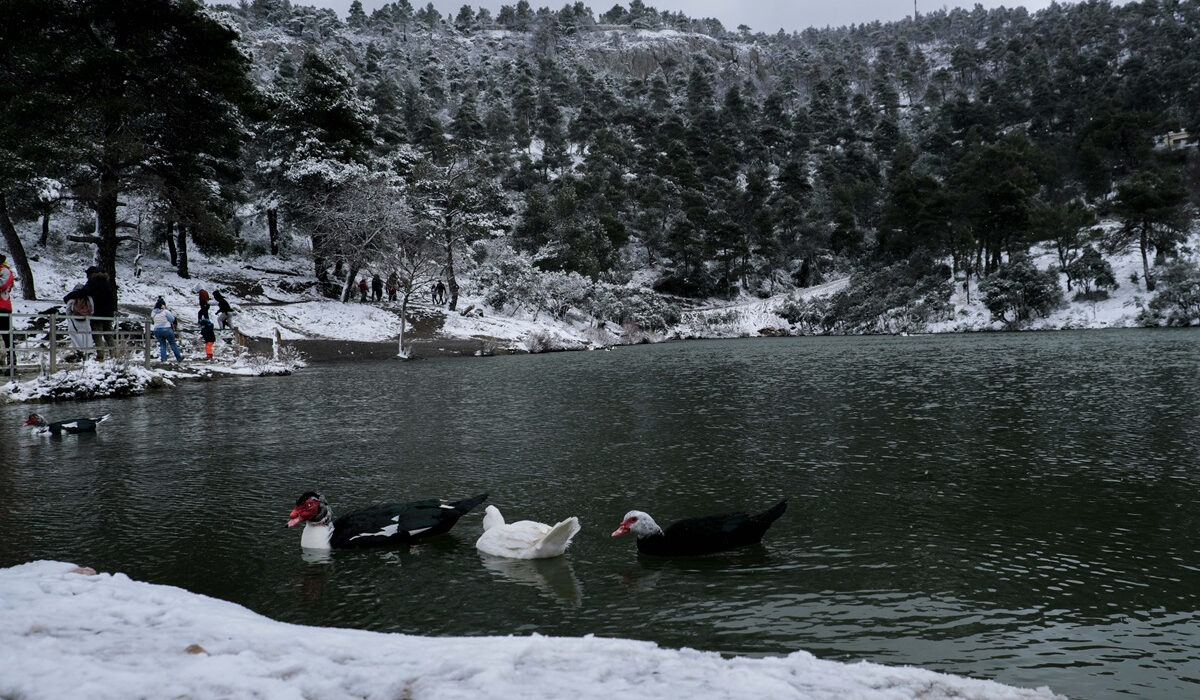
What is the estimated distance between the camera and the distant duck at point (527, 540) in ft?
19.0

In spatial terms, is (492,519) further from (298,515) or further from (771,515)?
(771,515)

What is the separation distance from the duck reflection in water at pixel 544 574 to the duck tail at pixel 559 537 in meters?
0.14

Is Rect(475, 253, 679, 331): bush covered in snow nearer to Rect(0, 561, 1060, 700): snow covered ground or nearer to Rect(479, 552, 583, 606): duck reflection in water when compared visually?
Rect(479, 552, 583, 606): duck reflection in water

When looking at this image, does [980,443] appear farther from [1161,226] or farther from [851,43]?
[851,43]

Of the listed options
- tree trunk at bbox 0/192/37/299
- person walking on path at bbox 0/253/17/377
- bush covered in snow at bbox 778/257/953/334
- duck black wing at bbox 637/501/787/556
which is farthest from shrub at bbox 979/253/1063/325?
tree trunk at bbox 0/192/37/299

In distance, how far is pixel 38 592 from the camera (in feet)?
13.4

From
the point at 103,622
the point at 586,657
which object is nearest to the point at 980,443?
the point at 586,657

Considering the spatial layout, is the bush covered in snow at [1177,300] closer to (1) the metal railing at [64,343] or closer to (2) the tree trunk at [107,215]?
(1) the metal railing at [64,343]

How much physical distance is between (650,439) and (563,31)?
190m

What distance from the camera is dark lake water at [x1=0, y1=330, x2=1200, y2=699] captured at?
14.7 ft

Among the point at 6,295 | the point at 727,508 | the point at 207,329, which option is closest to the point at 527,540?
the point at 727,508

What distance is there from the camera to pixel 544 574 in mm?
5633

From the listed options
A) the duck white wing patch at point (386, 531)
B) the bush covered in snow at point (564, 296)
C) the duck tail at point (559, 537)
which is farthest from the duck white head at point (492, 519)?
the bush covered in snow at point (564, 296)

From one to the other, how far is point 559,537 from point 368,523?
1.95 meters
